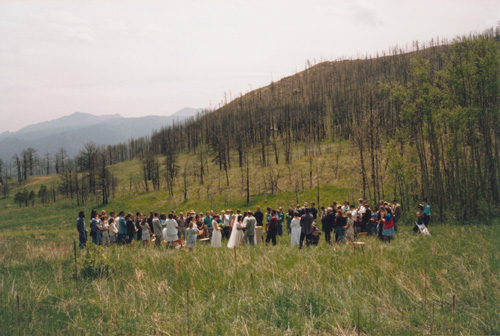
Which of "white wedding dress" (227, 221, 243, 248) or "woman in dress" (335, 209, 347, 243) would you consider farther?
"white wedding dress" (227, 221, 243, 248)

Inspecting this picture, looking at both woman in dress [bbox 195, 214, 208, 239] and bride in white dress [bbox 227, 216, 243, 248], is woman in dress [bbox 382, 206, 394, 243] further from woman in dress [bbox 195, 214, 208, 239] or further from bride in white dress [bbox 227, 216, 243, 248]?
woman in dress [bbox 195, 214, 208, 239]

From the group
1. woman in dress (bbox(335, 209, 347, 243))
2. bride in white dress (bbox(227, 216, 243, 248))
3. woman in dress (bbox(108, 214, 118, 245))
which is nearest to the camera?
woman in dress (bbox(335, 209, 347, 243))

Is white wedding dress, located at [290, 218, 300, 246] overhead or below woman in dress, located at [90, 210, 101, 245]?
below

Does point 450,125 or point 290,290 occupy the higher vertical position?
point 450,125

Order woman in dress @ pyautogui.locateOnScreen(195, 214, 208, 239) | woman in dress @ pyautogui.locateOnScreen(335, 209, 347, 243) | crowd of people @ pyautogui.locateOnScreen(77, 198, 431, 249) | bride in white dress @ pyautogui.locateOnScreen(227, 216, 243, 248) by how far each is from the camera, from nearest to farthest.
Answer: crowd of people @ pyautogui.locateOnScreen(77, 198, 431, 249), woman in dress @ pyautogui.locateOnScreen(335, 209, 347, 243), bride in white dress @ pyautogui.locateOnScreen(227, 216, 243, 248), woman in dress @ pyautogui.locateOnScreen(195, 214, 208, 239)

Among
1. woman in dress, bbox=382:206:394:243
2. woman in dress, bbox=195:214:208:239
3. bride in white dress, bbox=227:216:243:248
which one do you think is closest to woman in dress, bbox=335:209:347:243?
woman in dress, bbox=382:206:394:243

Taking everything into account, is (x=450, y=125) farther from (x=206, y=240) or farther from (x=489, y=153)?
(x=206, y=240)

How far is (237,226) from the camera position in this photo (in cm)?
1501

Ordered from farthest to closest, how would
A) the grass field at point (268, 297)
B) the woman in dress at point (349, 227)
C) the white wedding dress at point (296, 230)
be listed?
the woman in dress at point (349, 227)
the white wedding dress at point (296, 230)
the grass field at point (268, 297)

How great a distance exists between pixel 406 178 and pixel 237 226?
18293 millimetres

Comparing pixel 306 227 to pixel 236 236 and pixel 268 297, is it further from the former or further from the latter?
pixel 268 297

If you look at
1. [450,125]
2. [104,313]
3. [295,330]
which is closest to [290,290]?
[295,330]

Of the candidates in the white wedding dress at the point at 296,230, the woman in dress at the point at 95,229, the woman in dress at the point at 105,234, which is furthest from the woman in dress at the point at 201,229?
the white wedding dress at the point at 296,230

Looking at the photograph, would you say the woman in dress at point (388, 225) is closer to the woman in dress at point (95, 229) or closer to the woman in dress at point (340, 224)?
the woman in dress at point (340, 224)
